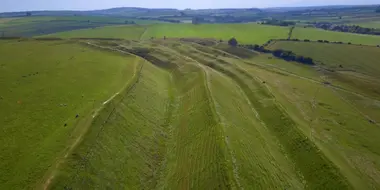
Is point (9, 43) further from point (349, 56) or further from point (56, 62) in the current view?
point (349, 56)

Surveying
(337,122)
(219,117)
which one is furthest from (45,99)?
(337,122)

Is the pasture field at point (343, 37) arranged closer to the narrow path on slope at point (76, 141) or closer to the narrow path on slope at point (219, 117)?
the narrow path on slope at point (219, 117)

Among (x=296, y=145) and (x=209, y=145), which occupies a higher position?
(x=209, y=145)

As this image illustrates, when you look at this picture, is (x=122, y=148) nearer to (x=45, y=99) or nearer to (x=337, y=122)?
(x=45, y=99)

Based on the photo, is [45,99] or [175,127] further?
[45,99]

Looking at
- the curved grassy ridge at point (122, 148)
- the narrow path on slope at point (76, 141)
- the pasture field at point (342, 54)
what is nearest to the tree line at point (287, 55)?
the pasture field at point (342, 54)
